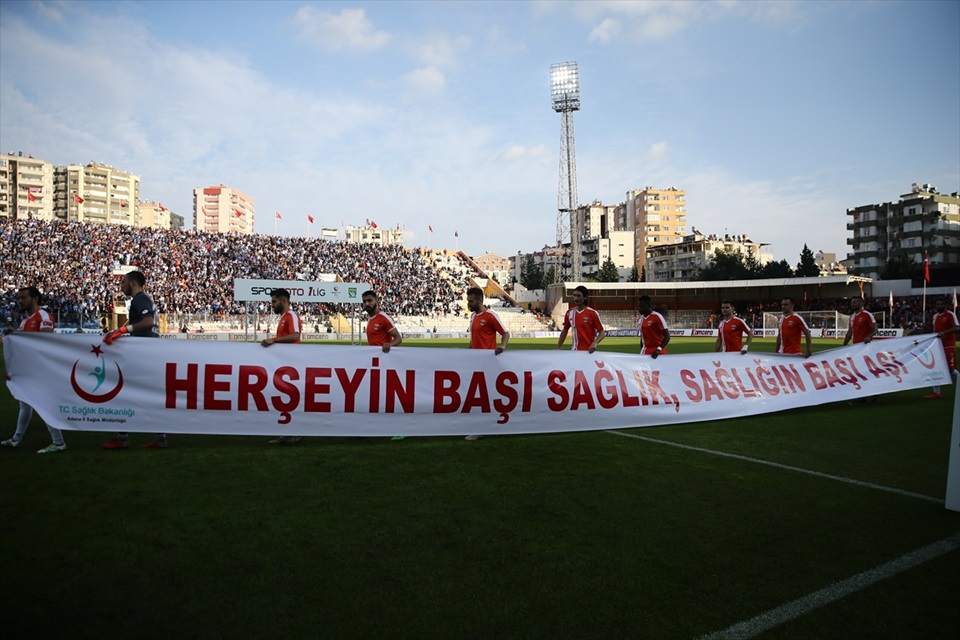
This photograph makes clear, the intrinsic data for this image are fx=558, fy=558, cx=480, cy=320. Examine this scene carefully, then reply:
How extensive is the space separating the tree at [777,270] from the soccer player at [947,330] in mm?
73785

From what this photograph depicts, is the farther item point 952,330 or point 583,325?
point 952,330

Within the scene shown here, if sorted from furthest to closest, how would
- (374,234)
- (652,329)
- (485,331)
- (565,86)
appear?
A: (374,234) < (565,86) < (652,329) < (485,331)

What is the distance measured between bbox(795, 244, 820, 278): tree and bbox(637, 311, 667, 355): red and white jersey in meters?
83.9

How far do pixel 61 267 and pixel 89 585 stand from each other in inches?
1784

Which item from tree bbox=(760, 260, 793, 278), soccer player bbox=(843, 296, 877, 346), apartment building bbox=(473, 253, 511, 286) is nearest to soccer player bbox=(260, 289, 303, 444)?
soccer player bbox=(843, 296, 877, 346)

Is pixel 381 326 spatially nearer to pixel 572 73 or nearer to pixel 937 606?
pixel 937 606

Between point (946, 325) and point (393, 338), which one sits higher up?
point (946, 325)

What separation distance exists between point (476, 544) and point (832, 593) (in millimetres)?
2190

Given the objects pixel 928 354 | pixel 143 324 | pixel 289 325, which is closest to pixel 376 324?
pixel 289 325

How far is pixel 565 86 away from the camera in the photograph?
5747cm

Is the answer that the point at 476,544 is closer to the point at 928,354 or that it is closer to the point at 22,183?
the point at 928,354

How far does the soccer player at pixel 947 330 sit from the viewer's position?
11.3 metres

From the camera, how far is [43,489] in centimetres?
500

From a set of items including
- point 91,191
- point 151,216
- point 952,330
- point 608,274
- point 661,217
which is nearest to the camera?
point 952,330
